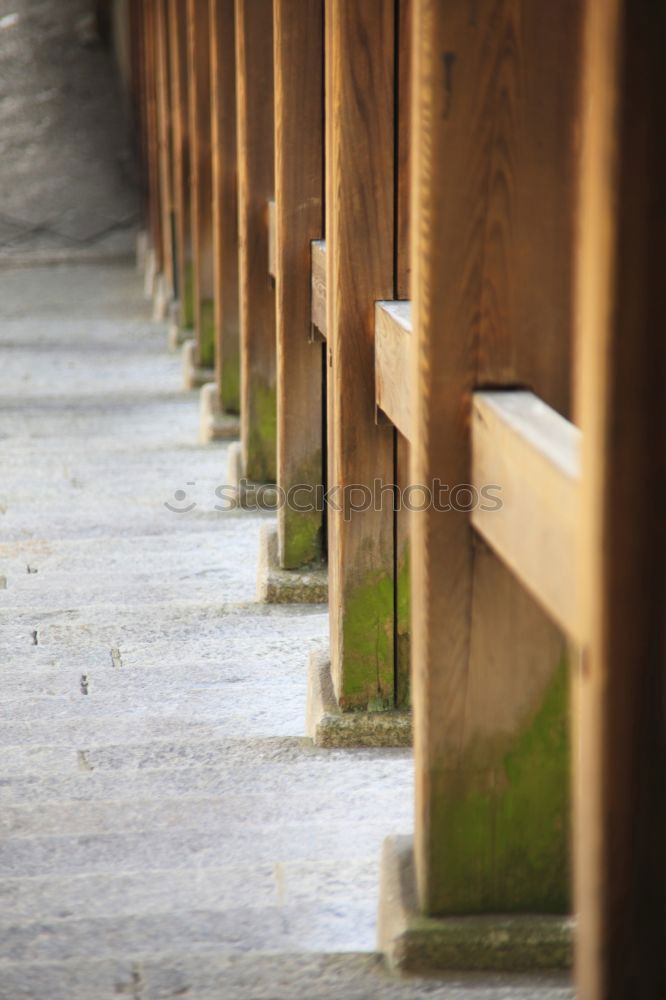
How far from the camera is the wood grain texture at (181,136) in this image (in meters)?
9.40

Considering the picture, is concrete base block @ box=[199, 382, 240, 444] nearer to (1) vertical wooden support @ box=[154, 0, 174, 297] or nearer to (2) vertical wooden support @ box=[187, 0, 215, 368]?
(2) vertical wooden support @ box=[187, 0, 215, 368]

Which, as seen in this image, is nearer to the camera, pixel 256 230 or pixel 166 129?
pixel 256 230

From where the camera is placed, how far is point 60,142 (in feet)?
62.2

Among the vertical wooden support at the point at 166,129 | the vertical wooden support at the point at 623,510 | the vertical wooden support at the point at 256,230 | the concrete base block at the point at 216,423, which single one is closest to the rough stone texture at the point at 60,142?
the vertical wooden support at the point at 166,129

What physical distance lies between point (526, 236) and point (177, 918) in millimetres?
1310

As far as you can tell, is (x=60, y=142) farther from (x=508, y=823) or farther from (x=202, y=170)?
(x=508, y=823)

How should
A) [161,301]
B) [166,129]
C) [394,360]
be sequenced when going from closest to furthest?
[394,360] < [166,129] < [161,301]

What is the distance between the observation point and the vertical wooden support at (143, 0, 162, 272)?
13.2 meters

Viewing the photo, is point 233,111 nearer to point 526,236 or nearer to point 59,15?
point 526,236

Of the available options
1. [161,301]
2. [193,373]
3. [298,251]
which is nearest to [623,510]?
[298,251]

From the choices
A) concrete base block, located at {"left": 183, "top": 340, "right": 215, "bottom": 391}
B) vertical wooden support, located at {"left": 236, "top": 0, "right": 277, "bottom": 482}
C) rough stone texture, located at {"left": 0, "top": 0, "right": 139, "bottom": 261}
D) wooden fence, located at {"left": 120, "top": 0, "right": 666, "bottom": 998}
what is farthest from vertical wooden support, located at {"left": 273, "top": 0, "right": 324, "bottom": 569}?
rough stone texture, located at {"left": 0, "top": 0, "right": 139, "bottom": 261}

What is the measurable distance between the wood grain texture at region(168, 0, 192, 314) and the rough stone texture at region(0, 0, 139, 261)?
19.0 ft

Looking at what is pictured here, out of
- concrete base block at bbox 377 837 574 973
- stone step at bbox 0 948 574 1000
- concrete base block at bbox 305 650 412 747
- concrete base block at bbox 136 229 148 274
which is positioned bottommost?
concrete base block at bbox 136 229 148 274

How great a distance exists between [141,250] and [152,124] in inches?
69.9
